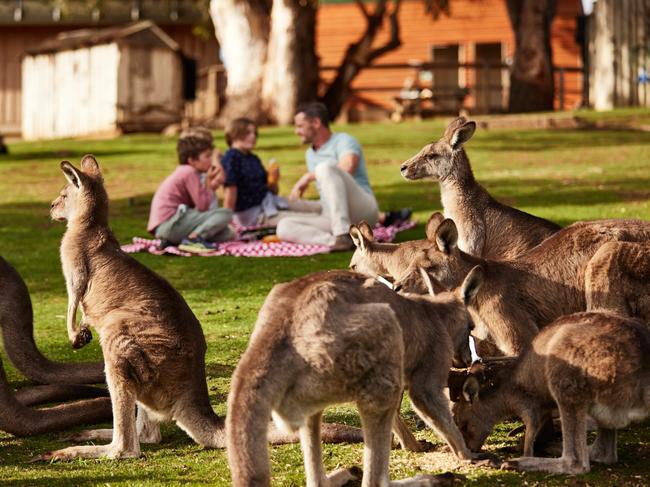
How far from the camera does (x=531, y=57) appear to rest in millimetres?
23688

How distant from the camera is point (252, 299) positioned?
27.6ft

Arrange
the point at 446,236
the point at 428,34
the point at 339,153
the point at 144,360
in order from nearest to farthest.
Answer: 1. the point at 144,360
2. the point at 446,236
3. the point at 339,153
4. the point at 428,34

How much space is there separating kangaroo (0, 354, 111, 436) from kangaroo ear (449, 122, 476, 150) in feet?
8.92

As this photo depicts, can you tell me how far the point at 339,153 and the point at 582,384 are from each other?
649cm

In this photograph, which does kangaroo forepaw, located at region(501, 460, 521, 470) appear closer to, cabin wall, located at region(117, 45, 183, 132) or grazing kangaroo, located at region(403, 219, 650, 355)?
grazing kangaroo, located at region(403, 219, 650, 355)

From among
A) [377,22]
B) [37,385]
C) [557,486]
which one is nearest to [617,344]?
[557,486]

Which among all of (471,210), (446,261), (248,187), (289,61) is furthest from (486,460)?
(289,61)

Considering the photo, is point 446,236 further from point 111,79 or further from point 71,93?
point 71,93

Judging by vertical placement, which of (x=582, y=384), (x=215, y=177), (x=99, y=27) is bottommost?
(x=582, y=384)

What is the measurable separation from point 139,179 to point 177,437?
10193 millimetres

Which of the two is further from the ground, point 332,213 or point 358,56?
point 358,56

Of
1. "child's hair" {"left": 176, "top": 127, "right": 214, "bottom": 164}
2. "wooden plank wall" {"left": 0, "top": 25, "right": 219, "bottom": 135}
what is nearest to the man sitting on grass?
"child's hair" {"left": 176, "top": 127, "right": 214, "bottom": 164}

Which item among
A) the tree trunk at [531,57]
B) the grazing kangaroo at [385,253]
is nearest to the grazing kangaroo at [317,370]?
the grazing kangaroo at [385,253]

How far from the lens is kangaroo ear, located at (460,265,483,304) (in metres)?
4.80
